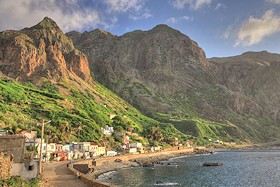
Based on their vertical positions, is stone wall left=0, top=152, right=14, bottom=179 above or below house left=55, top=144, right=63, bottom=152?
below

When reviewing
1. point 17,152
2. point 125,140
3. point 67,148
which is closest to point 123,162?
point 67,148

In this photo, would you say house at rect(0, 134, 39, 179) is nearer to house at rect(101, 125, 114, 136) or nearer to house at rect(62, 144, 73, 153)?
house at rect(62, 144, 73, 153)

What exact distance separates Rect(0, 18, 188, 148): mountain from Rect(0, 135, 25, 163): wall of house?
192ft

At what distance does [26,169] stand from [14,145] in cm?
346

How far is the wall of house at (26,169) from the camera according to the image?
117ft

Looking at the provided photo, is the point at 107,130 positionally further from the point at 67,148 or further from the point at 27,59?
the point at 27,59

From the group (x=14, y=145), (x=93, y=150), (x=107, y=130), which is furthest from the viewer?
(x=107, y=130)

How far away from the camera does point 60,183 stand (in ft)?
127

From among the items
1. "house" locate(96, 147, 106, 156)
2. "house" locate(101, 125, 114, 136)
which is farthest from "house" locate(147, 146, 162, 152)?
"house" locate(96, 147, 106, 156)

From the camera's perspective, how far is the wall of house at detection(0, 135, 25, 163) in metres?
35.3

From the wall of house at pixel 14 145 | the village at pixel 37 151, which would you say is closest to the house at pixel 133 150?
the village at pixel 37 151

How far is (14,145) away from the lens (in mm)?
35625

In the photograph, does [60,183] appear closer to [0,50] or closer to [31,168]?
[31,168]

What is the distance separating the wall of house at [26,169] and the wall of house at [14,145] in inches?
27.7
